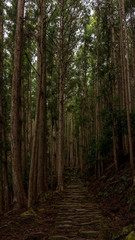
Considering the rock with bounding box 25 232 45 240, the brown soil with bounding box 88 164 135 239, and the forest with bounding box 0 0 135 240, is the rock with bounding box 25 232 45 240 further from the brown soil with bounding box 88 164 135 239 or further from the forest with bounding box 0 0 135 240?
the forest with bounding box 0 0 135 240

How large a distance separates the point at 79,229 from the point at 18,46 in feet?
20.1

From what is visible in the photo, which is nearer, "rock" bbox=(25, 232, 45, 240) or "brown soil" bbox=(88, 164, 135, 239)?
"rock" bbox=(25, 232, 45, 240)

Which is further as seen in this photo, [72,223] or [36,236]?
[72,223]

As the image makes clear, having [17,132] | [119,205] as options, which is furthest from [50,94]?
[119,205]

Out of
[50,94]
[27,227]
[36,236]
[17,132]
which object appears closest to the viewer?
[36,236]

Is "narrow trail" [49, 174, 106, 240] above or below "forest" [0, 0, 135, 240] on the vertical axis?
below

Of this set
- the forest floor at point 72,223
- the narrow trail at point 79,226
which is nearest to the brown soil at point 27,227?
the forest floor at point 72,223

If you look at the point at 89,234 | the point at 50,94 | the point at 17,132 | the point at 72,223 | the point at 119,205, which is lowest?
the point at 119,205

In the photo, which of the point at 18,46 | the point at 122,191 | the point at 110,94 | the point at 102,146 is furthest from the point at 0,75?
the point at 122,191

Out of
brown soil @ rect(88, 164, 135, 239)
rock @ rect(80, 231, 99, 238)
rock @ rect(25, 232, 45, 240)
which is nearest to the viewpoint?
rock @ rect(25, 232, 45, 240)

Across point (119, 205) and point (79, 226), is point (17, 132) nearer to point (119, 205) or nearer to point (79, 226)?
point (79, 226)

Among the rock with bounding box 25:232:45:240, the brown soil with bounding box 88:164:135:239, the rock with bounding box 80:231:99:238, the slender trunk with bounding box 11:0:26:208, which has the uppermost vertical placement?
the slender trunk with bounding box 11:0:26:208

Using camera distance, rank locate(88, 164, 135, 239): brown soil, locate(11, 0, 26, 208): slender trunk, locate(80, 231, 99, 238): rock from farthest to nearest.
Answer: locate(11, 0, 26, 208): slender trunk → locate(88, 164, 135, 239): brown soil → locate(80, 231, 99, 238): rock

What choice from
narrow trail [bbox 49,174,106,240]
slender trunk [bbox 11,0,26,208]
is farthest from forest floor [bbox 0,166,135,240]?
slender trunk [bbox 11,0,26,208]
